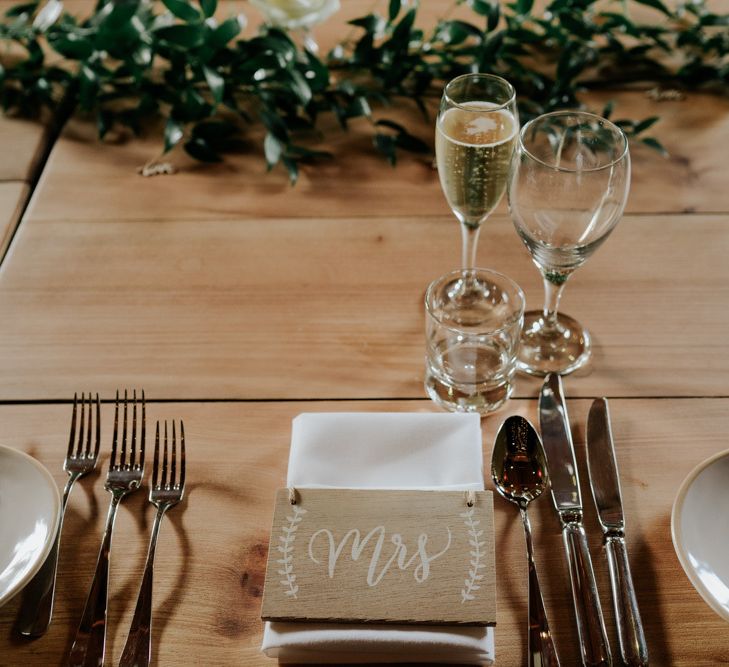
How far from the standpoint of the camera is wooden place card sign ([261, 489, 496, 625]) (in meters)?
0.63

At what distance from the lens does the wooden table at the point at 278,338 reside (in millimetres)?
708

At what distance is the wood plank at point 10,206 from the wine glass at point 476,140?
63 centimetres

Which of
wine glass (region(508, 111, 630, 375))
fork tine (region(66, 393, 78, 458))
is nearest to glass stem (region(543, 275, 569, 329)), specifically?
wine glass (region(508, 111, 630, 375))

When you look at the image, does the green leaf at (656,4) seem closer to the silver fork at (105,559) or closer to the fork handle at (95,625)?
the silver fork at (105,559)

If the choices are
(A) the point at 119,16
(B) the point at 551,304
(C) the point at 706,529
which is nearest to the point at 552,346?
(B) the point at 551,304

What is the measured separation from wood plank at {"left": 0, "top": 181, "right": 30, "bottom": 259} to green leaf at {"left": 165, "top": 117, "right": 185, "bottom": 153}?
228 millimetres

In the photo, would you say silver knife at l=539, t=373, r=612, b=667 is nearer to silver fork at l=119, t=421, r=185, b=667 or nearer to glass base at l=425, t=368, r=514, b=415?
glass base at l=425, t=368, r=514, b=415

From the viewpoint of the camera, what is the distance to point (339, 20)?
1520 millimetres

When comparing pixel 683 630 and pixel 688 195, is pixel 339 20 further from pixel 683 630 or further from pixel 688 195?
pixel 683 630

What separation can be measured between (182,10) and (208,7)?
1.6 inches

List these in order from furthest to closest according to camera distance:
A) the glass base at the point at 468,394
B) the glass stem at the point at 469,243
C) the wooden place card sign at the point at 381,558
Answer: the glass stem at the point at 469,243 < the glass base at the point at 468,394 < the wooden place card sign at the point at 381,558

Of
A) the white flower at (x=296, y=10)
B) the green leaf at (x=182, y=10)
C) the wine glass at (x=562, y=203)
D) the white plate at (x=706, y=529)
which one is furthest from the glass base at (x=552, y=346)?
the green leaf at (x=182, y=10)

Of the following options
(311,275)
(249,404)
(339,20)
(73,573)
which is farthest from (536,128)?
(339,20)

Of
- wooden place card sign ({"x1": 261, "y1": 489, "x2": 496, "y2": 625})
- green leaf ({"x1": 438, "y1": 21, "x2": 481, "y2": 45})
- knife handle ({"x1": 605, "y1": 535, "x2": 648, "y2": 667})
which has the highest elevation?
green leaf ({"x1": 438, "y1": 21, "x2": 481, "y2": 45})
